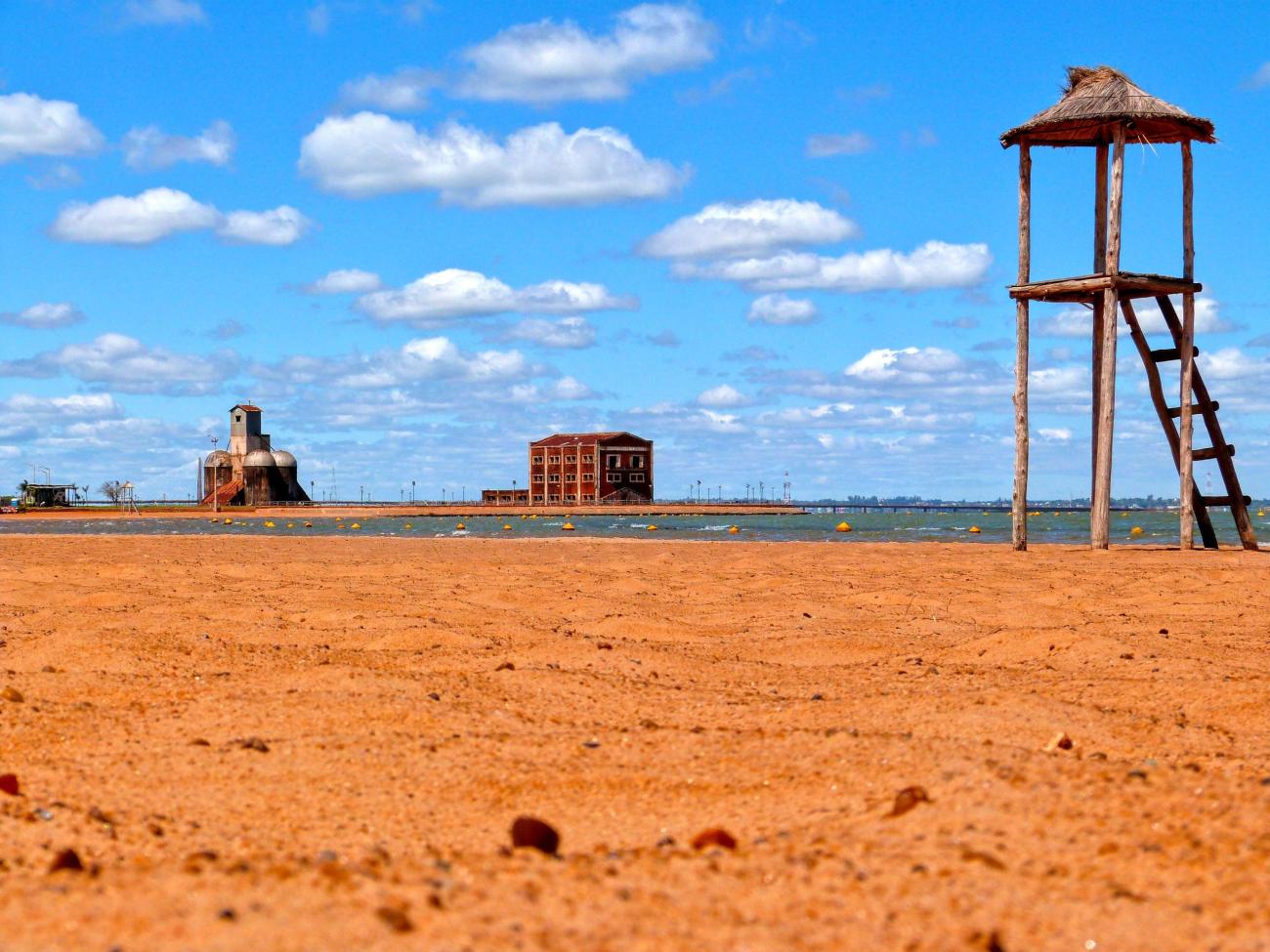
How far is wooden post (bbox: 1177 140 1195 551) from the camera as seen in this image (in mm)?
19359

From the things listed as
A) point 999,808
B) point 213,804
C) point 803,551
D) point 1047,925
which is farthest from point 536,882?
point 803,551

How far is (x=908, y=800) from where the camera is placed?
398 centimetres

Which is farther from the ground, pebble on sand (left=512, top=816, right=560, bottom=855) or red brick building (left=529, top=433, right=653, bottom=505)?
red brick building (left=529, top=433, right=653, bottom=505)

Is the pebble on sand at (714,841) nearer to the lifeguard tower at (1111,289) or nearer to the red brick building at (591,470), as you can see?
the lifeguard tower at (1111,289)

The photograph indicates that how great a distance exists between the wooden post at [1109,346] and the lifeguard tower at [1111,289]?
0.01m

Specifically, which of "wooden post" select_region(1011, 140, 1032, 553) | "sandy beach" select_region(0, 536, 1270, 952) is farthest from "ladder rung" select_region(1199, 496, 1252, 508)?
"sandy beach" select_region(0, 536, 1270, 952)

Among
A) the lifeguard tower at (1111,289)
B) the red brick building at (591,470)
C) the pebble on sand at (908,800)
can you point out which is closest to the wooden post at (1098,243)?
the lifeguard tower at (1111,289)

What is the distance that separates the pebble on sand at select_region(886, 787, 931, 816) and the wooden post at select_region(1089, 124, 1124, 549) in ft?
49.2

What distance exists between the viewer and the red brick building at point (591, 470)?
118m

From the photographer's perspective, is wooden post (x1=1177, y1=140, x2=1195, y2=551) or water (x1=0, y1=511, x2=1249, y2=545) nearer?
wooden post (x1=1177, y1=140, x2=1195, y2=551)

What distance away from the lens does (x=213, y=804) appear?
14.7 ft

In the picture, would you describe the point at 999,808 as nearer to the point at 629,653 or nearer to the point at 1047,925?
the point at 1047,925

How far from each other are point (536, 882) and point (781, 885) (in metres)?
0.59

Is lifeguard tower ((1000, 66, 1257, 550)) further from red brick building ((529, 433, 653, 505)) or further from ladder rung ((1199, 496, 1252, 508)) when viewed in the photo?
red brick building ((529, 433, 653, 505))
